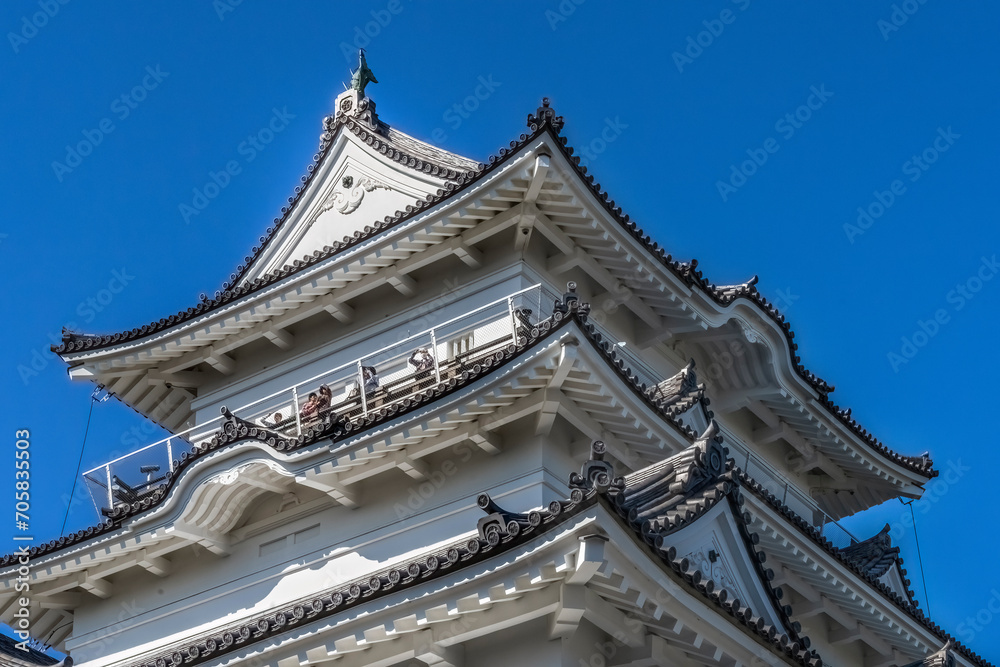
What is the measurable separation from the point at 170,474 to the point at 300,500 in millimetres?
2064

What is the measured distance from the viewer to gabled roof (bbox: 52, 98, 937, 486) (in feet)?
60.7

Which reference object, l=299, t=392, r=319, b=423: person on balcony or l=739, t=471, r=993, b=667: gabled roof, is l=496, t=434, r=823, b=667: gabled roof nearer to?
l=739, t=471, r=993, b=667: gabled roof

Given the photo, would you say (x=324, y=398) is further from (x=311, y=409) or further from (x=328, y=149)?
(x=328, y=149)

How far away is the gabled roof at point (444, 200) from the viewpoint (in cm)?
1850

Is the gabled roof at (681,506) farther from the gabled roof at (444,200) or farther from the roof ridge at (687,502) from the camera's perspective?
the gabled roof at (444,200)

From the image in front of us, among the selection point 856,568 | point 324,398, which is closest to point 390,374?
point 324,398

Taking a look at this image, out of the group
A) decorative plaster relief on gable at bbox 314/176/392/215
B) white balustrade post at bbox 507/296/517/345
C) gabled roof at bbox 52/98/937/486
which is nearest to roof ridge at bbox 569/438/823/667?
white balustrade post at bbox 507/296/517/345

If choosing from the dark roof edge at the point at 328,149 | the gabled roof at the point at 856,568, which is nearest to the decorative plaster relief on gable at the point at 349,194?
the dark roof edge at the point at 328,149

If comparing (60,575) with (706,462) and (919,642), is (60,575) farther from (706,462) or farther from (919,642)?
(919,642)

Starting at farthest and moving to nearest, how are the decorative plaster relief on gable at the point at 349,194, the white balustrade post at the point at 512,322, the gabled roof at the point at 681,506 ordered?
the decorative plaster relief on gable at the point at 349,194
the white balustrade post at the point at 512,322
the gabled roof at the point at 681,506

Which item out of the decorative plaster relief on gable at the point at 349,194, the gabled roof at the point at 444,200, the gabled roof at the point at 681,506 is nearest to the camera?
the gabled roof at the point at 681,506

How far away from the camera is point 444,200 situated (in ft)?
62.5

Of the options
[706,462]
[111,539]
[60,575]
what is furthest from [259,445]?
[706,462]

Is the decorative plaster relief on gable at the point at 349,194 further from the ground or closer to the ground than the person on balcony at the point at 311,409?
further from the ground
